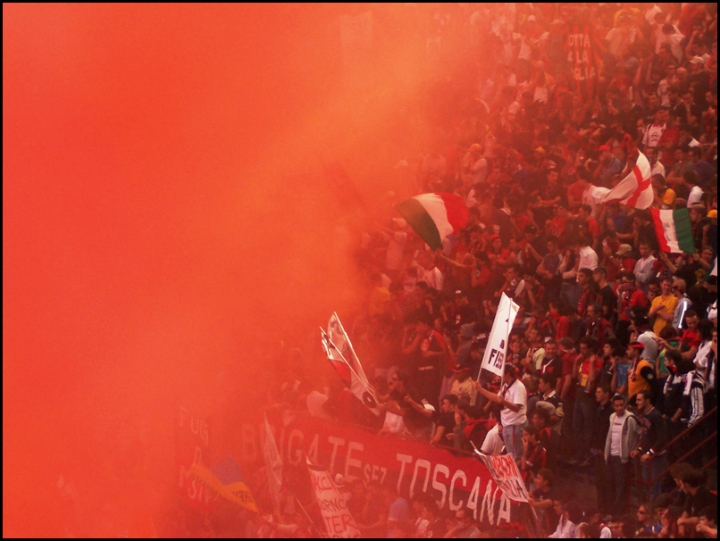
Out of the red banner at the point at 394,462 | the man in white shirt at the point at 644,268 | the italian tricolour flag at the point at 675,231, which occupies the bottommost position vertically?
the red banner at the point at 394,462

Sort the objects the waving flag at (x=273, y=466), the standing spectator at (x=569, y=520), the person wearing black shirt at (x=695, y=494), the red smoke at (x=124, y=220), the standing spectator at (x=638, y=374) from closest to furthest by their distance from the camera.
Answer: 1. the person wearing black shirt at (x=695, y=494)
2. the standing spectator at (x=569, y=520)
3. the standing spectator at (x=638, y=374)
4. the waving flag at (x=273, y=466)
5. the red smoke at (x=124, y=220)

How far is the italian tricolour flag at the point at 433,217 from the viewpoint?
9.62m

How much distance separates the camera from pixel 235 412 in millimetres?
10102

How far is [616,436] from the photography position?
7.11 m

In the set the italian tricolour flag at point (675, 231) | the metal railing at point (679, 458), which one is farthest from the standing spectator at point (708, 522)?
the italian tricolour flag at point (675, 231)

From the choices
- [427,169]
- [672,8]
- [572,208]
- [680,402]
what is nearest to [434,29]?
[427,169]

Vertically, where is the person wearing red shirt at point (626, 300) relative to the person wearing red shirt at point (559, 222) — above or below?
below

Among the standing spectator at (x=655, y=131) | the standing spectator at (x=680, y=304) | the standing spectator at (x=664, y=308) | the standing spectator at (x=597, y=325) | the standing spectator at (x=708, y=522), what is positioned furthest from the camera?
the standing spectator at (x=655, y=131)

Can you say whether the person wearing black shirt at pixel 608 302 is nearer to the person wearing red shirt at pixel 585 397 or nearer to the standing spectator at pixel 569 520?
the person wearing red shirt at pixel 585 397

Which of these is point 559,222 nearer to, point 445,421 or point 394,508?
point 445,421

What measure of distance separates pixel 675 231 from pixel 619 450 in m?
1.71

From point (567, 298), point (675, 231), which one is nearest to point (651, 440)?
point (675, 231)

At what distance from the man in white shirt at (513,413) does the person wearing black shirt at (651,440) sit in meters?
0.79

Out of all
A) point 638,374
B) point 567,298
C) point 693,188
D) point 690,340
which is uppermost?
point 693,188
